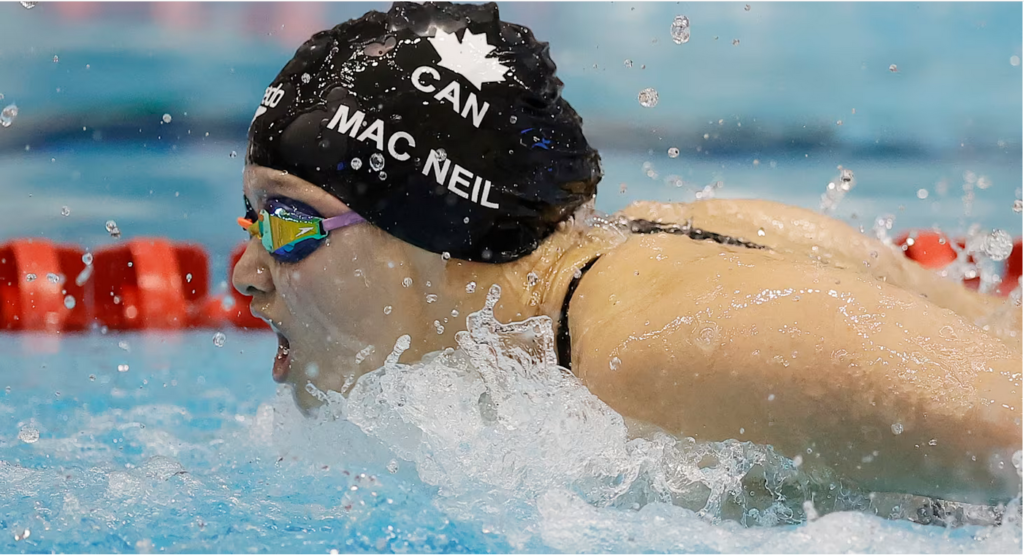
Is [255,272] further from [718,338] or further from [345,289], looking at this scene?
[718,338]

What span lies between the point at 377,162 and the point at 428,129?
10 centimetres

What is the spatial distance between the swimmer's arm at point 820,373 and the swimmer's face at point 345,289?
1.12 feet

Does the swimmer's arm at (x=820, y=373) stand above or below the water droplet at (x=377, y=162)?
below

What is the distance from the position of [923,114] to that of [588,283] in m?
4.14

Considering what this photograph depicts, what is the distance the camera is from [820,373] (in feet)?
3.99

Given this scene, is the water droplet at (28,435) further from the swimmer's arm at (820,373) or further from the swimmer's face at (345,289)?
the swimmer's arm at (820,373)

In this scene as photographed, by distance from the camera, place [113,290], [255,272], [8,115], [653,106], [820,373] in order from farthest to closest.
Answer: [653,106] → [8,115] → [113,290] → [255,272] → [820,373]

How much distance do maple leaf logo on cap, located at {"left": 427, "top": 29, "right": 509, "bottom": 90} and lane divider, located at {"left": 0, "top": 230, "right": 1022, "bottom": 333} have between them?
202cm

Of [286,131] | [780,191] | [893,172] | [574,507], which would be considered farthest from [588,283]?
[893,172]

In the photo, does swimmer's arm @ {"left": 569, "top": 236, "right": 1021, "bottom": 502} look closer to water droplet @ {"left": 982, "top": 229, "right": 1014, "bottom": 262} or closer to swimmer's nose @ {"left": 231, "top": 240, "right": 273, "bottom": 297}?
swimmer's nose @ {"left": 231, "top": 240, "right": 273, "bottom": 297}

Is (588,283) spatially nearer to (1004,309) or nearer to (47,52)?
(1004,309)

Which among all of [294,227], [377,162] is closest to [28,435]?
[294,227]

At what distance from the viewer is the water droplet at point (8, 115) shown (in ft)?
13.5

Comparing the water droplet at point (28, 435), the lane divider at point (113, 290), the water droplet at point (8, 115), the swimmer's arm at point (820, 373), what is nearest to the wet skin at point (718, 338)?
the swimmer's arm at point (820, 373)
